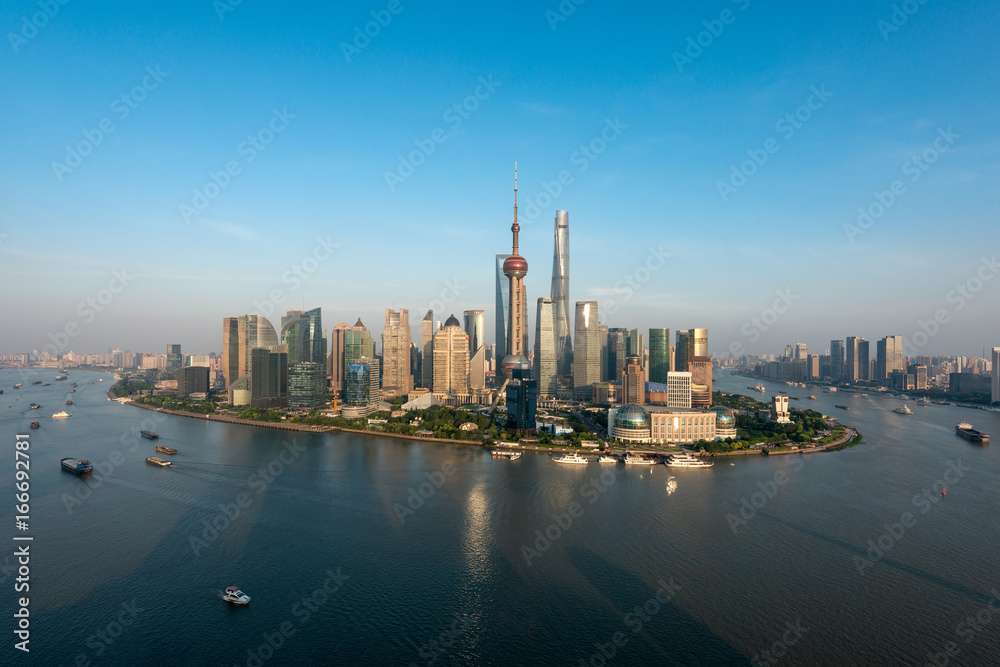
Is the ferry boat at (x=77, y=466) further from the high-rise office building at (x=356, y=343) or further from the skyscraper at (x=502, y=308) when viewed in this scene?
the skyscraper at (x=502, y=308)

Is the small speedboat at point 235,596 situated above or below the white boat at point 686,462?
above

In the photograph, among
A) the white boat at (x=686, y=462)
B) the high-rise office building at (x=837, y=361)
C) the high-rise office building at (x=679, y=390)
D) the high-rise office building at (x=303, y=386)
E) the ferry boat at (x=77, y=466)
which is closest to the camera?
the ferry boat at (x=77, y=466)

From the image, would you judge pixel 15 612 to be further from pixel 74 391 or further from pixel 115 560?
pixel 74 391

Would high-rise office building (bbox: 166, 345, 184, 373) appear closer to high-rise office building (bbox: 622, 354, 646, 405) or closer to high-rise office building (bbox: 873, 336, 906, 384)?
high-rise office building (bbox: 622, 354, 646, 405)

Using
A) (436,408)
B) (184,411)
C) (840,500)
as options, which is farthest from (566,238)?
Result: (840,500)

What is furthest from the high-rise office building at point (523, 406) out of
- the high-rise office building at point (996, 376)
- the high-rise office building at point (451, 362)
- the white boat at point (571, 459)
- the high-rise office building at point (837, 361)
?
the high-rise office building at point (837, 361)

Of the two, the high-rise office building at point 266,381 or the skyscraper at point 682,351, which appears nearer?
the high-rise office building at point 266,381

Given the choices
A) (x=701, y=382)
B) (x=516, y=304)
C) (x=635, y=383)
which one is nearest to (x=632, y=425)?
(x=635, y=383)
